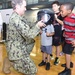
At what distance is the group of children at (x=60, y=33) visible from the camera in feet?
8.99

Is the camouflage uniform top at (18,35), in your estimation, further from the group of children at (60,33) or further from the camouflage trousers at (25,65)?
the group of children at (60,33)

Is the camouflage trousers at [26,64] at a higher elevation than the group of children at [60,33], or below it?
below

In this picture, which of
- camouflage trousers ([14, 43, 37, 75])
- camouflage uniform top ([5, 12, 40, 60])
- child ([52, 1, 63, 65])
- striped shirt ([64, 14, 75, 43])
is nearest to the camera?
camouflage uniform top ([5, 12, 40, 60])

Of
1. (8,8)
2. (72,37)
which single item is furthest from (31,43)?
(8,8)

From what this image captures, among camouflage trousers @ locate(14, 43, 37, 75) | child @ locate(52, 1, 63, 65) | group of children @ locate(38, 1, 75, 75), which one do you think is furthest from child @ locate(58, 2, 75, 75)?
camouflage trousers @ locate(14, 43, 37, 75)

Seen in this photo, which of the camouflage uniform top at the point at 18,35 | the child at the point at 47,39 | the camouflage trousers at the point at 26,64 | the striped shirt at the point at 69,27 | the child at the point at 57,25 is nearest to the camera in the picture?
the camouflage uniform top at the point at 18,35

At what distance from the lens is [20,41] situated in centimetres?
255

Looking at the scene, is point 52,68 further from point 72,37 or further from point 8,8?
point 8,8

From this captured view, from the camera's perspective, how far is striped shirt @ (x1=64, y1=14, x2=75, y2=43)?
8.91ft

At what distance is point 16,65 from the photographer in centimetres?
266

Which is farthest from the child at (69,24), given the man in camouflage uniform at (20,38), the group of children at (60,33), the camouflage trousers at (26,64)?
the camouflage trousers at (26,64)

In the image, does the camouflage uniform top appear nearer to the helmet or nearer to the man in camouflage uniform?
the man in camouflage uniform

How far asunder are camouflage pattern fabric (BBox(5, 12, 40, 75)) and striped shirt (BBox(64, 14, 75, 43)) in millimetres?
513

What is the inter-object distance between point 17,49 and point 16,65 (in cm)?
24
